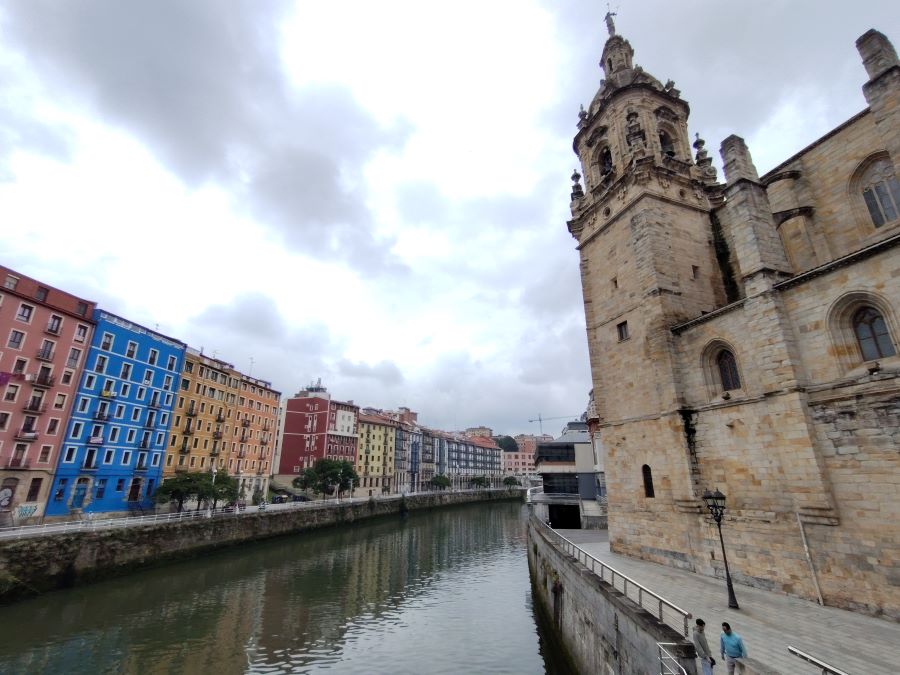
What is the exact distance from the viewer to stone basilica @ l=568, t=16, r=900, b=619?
12.6 meters

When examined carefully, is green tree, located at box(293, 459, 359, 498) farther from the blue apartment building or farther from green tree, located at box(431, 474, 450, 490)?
green tree, located at box(431, 474, 450, 490)

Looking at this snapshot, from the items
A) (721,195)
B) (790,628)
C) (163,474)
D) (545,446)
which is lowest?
(790,628)

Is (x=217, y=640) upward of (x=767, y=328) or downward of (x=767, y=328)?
downward

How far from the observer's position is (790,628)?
35.1ft

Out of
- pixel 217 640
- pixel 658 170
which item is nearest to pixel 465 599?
pixel 217 640

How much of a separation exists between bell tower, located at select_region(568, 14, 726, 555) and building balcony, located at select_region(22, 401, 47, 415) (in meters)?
40.9

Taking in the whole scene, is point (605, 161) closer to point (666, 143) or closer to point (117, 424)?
point (666, 143)

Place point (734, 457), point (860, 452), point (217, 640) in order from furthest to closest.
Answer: point (217, 640), point (734, 457), point (860, 452)

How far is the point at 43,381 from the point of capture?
33938mm

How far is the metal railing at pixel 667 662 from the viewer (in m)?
7.86

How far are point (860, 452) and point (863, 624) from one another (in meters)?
4.47

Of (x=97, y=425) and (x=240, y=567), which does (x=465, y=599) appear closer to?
(x=240, y=567)

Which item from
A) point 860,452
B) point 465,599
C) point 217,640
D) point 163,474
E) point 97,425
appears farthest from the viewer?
point 163,474

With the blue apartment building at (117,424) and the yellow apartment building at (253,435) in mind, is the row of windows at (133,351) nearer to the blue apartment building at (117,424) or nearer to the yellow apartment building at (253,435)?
the blue apartment building at (117,424)
